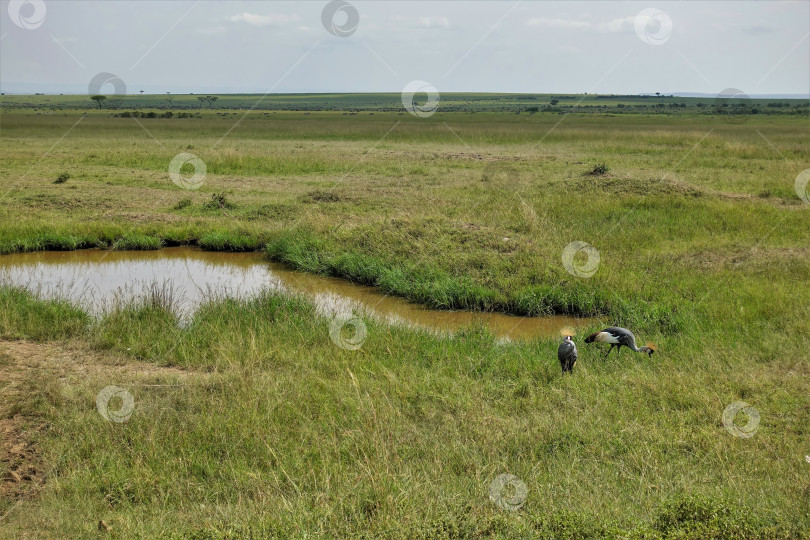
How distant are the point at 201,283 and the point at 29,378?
20.9ft

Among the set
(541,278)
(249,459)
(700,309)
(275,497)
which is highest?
(541,278)

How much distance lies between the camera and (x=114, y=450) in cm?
560

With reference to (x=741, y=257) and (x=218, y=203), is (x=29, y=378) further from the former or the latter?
(x=218, y=203)

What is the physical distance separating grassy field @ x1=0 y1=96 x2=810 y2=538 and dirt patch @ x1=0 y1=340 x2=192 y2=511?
0.16 feet

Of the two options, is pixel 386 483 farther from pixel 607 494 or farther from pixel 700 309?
pixel 700 309

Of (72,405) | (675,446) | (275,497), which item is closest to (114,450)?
(72,405)

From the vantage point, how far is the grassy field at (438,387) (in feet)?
15.2

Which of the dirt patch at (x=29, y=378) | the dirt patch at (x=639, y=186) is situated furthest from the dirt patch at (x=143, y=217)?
the dirt patch at (x=639, y=186)

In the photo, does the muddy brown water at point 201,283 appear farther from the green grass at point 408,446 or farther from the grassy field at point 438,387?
the green grass at point 408,446

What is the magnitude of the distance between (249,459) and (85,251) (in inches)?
474

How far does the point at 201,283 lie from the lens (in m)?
13.2

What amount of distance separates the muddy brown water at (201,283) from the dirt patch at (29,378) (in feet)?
5.61

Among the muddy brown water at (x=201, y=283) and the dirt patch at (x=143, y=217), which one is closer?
the muddy brown water at (x=201, y=283)

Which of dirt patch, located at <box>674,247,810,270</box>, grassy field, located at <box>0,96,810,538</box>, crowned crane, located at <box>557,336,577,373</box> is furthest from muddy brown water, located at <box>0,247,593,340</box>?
dirt patch, located at <box>674,247,810,270</box>
